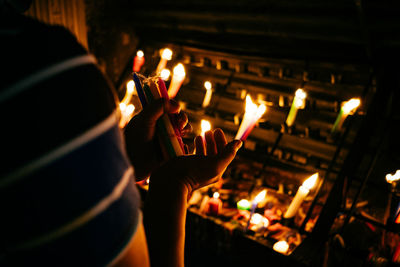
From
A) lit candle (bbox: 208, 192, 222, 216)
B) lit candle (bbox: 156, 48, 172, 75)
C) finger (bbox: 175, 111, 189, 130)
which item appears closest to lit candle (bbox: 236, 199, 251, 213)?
lit candle (bbox: 208, 192, 222, 216)

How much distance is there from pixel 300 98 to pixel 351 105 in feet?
1.88

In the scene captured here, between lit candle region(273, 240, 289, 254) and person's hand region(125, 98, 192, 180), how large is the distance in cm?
153

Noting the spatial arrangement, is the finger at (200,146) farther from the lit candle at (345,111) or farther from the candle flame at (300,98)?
the lit candle at (345,111)

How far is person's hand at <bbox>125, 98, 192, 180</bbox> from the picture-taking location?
4.61ft

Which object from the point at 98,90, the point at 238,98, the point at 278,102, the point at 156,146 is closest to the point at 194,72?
the point at 238,98

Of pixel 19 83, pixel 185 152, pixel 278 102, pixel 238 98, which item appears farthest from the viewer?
pixel 238 98

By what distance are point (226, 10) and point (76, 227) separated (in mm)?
4374

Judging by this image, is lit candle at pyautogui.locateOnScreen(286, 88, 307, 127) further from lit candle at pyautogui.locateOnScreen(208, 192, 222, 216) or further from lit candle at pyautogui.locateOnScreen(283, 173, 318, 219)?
lit candle at pyautogui.locateOnScreen(208, 192, 222, 216)

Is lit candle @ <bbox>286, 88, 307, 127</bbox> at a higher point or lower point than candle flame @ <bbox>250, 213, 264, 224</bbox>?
higher

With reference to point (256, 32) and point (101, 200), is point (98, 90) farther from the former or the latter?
point (256, 32)

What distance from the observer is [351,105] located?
3.17 meters

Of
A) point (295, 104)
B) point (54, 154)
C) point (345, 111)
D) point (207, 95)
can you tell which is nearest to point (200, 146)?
point (54, 154)

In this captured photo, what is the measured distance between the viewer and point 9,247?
2.14 ft

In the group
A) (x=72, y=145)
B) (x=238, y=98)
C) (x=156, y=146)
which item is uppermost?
(x=72, y=145)
